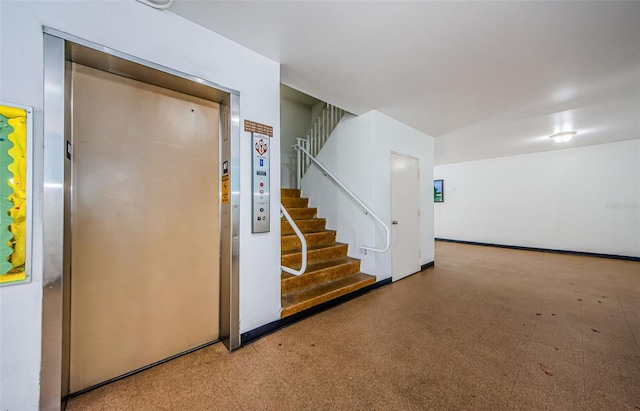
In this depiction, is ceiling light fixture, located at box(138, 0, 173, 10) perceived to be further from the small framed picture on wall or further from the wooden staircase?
the small framed picture on wall

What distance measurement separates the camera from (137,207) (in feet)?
5.62

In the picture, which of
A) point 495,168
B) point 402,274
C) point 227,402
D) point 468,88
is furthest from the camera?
point 495,168

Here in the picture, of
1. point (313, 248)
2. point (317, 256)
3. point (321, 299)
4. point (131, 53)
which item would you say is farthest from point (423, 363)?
point (131, 53)

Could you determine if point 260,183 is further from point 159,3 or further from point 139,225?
point 159,3

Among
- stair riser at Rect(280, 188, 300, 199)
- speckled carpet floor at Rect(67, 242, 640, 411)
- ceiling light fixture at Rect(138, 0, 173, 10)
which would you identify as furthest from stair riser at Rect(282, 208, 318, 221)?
ceiling light fixture at Rect(138, 0, 173, 10)

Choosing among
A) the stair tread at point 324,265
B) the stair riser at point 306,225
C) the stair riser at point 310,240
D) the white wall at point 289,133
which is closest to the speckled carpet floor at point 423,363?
the stair tread at point 324,265

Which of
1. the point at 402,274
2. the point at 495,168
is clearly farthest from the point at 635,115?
the point at 402,274

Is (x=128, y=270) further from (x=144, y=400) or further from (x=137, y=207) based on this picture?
(x=144, y=400)

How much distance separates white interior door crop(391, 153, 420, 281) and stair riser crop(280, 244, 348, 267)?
80 centimetres

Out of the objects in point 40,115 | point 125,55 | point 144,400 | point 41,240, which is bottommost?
point 144,400

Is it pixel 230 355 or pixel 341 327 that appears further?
pixel 341 327

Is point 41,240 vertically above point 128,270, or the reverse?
point 41,240

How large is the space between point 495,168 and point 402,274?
4879 mm

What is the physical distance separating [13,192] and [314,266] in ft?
8.52
